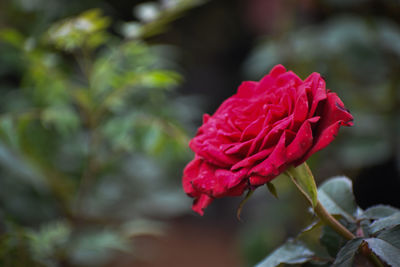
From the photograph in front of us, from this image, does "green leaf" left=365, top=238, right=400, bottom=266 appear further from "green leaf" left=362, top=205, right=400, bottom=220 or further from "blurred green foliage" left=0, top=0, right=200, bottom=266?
"blurred green foliage" left=0, top=0, right=200, bottom=266

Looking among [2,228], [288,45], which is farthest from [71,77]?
[288,45]

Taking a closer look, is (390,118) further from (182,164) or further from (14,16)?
(14,16)

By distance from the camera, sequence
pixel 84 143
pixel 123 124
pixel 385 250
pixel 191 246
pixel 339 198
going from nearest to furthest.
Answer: pixel 385 250 < pixel 339 198 < pixel 123 124 < pixel 84 143 < pixel 191 246

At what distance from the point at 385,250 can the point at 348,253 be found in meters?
0.03

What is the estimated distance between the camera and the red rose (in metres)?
0.31

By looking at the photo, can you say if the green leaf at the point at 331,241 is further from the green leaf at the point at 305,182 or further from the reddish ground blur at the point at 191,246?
the reddish ground blur at the point at 191,246

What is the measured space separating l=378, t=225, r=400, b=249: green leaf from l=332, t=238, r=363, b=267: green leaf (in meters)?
0.02

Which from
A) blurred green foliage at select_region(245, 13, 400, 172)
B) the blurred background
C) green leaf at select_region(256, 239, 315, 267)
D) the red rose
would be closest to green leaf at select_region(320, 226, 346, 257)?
green leaf at select_region(256, 239, 315, 267)

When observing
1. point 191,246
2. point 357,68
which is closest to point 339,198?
point 357,68

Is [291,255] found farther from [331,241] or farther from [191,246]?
[191,246]

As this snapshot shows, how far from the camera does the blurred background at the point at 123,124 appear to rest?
0.71m

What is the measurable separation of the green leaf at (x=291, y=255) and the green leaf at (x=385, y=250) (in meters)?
0.08

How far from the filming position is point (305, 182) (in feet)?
1.09

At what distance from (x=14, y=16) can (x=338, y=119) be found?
121 centimetres
